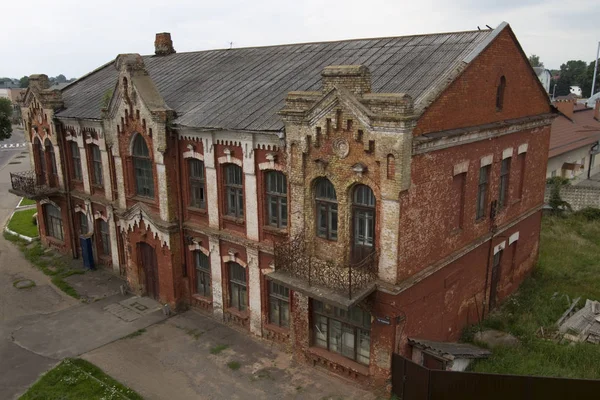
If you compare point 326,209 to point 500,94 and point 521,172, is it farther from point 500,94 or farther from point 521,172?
point 521,172

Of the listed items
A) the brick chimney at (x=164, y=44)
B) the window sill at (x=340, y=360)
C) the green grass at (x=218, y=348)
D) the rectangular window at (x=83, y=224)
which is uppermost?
the brick chimney at (x=164, y=44)

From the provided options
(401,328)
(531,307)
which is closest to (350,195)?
(401,328)

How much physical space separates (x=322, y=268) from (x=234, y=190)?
4720 mm

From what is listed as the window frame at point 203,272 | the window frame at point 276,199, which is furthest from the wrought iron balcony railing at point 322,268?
the window frame at point 203,272

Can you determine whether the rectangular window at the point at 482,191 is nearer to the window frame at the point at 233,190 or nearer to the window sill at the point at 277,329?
the window sill at the point at 277,329

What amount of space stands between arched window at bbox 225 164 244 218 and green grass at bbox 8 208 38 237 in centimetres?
1709

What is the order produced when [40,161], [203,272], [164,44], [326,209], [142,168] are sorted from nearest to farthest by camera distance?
[326,209] → [203,272] → [142,168] → [40,161] → [164,44]

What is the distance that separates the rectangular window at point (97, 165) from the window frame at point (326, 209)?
11.7 metres

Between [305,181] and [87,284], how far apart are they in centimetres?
1275

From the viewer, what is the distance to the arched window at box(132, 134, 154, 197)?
18.2 metres

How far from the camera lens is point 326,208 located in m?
13.4

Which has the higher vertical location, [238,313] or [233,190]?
[233,190]

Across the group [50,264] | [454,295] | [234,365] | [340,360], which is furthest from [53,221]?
[454,295]

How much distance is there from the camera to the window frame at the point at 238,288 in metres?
16.7
